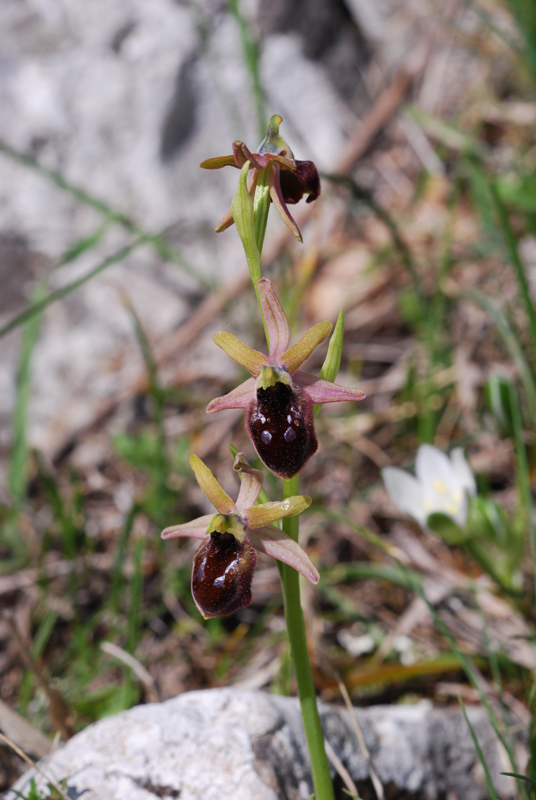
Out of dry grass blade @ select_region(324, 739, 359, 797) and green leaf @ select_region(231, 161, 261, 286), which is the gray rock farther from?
green leaf @ select_region(231, 161, 261, 286)

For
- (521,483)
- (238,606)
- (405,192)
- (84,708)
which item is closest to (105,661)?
(84,708)

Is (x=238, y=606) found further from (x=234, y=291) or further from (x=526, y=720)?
(x=234, y=291)

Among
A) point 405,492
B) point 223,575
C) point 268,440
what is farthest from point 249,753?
point 405,492

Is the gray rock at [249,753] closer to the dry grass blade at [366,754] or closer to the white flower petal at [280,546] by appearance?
the dry grass blade at [366,754]

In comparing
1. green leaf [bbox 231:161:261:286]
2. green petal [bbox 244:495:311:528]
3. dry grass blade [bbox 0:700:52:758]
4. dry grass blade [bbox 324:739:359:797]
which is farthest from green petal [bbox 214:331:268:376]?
dry grass blade [bbox 0:700:52:758]

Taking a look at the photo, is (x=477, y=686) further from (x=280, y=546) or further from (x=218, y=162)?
(x=218, y=162)

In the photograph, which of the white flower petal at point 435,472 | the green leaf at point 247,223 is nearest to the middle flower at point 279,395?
the green leaf at point 247,223
